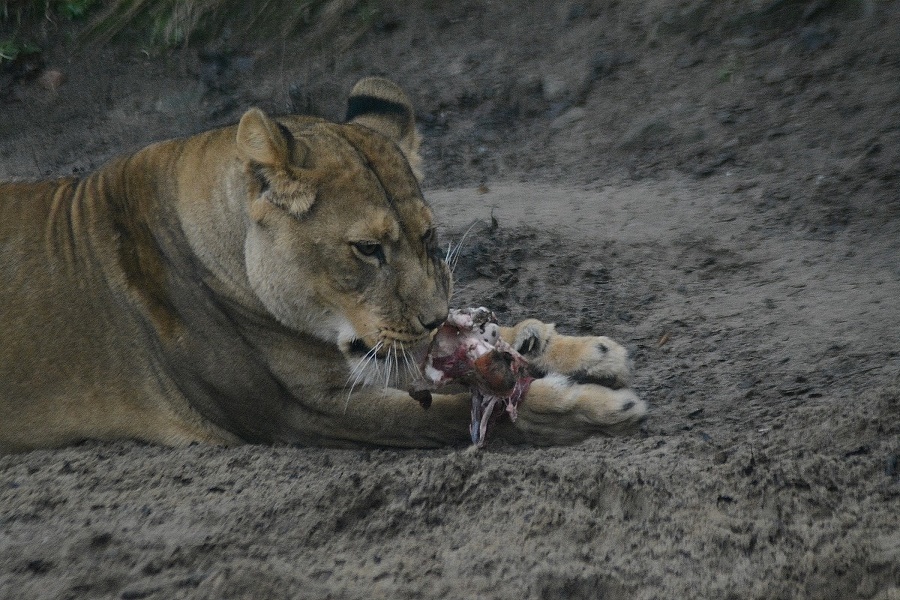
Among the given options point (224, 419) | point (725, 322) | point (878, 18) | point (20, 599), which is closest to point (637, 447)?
point (725, 322)

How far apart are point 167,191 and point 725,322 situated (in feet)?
7.87

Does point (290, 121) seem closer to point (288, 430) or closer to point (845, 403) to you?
point (288, 430)

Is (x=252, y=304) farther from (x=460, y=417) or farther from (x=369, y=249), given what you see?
(x=460, y=417)

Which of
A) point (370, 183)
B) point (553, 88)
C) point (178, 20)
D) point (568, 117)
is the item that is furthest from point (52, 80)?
point (370, 183)

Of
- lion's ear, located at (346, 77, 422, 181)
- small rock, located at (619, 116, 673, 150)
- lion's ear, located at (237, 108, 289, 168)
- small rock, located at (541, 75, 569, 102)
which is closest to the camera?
lion's ear, located at (237, 108, 289, 168)

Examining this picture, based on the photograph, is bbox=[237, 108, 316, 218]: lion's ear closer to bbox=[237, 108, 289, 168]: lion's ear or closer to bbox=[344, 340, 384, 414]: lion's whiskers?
bbox=[237, 108, 289, 168]: lion's ear

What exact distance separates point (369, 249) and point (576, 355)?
973mm

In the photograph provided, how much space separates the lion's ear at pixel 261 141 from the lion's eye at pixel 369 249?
39 cm

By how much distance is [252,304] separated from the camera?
404 cm

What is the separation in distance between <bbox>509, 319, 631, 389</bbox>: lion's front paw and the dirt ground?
17 cm

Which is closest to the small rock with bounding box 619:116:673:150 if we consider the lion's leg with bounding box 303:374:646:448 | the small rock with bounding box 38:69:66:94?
the lion's leg with bounding box 303:374:646:448

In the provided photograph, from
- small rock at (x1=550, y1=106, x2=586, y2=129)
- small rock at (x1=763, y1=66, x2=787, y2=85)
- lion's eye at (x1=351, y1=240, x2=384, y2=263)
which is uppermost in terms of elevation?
small rock at (x1=763, y1=66, x2=787, y2=85)

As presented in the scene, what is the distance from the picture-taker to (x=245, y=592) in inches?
106

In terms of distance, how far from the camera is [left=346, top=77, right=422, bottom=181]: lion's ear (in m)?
4.50
